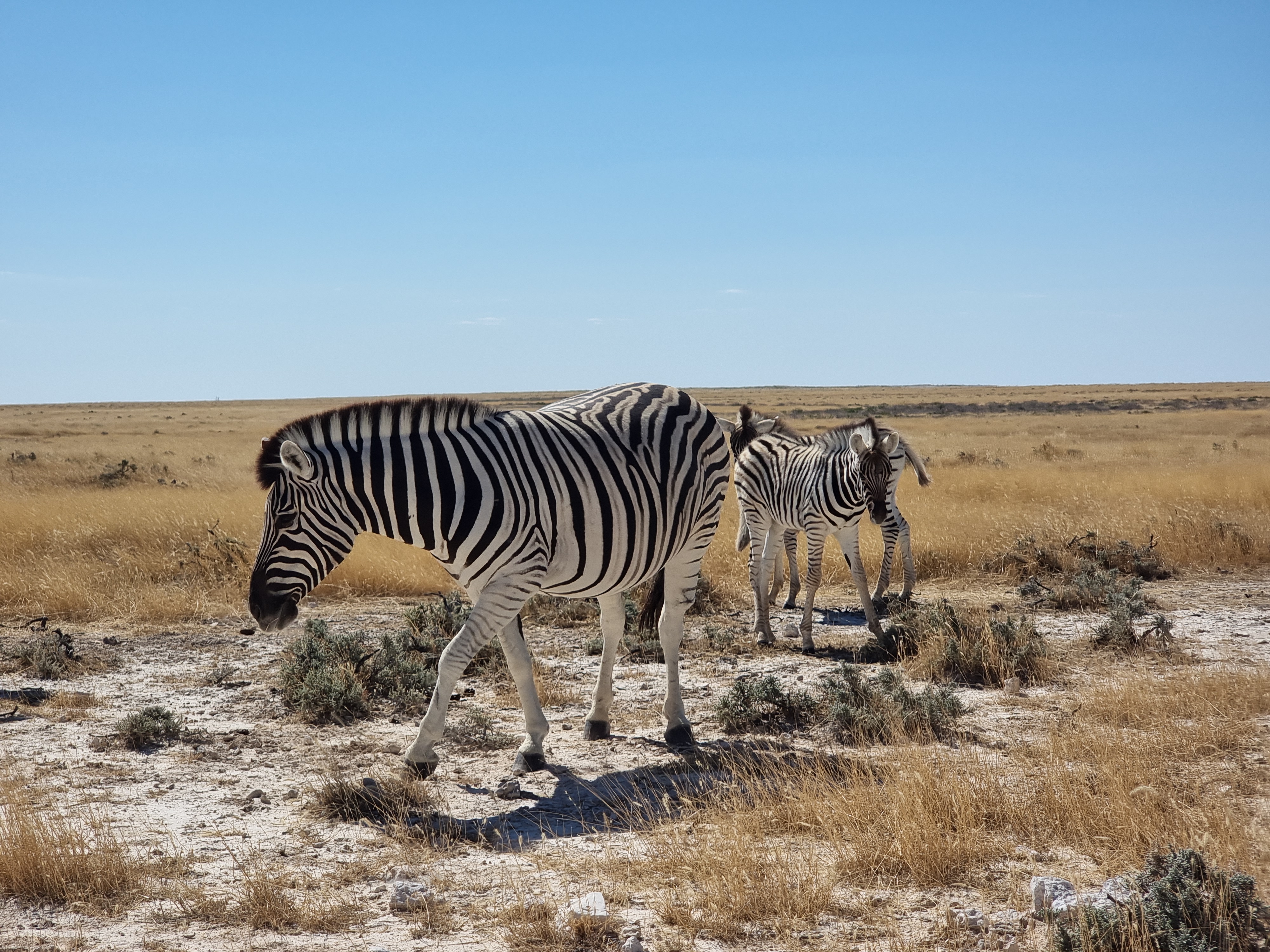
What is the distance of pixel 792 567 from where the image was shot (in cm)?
1275

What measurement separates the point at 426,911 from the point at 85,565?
1012 centimetres

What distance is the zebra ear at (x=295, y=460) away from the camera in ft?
19.4

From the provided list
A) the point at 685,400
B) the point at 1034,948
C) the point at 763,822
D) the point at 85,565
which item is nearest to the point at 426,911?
the point at 763,822

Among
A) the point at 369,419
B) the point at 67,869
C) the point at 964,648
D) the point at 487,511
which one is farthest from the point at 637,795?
the point at 964,648

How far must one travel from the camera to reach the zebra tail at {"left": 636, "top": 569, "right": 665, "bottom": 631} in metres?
8.25

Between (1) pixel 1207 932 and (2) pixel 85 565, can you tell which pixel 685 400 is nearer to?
(1) pixel 1207 932

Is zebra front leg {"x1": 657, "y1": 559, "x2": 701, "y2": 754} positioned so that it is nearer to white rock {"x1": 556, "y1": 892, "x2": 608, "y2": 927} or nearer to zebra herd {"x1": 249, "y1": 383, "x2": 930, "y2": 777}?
zebra herd {"x1": 249, "y1": 383, "x2": 930, "y2": 777}

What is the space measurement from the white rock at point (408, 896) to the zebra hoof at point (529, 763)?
1.93 m

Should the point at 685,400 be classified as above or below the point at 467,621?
above

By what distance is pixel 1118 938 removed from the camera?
381 centimetres

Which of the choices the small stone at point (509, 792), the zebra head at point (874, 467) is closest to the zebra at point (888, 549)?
the zebra head at point (874, 467)

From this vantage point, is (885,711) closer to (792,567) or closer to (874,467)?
(874,467)

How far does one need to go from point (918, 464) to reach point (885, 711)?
5942 millimetres

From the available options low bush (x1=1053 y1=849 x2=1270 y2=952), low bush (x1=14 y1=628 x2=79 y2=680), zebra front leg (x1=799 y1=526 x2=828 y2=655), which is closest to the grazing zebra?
zebra front leg (x1=799 y1=526 x2=828 y2=655)
